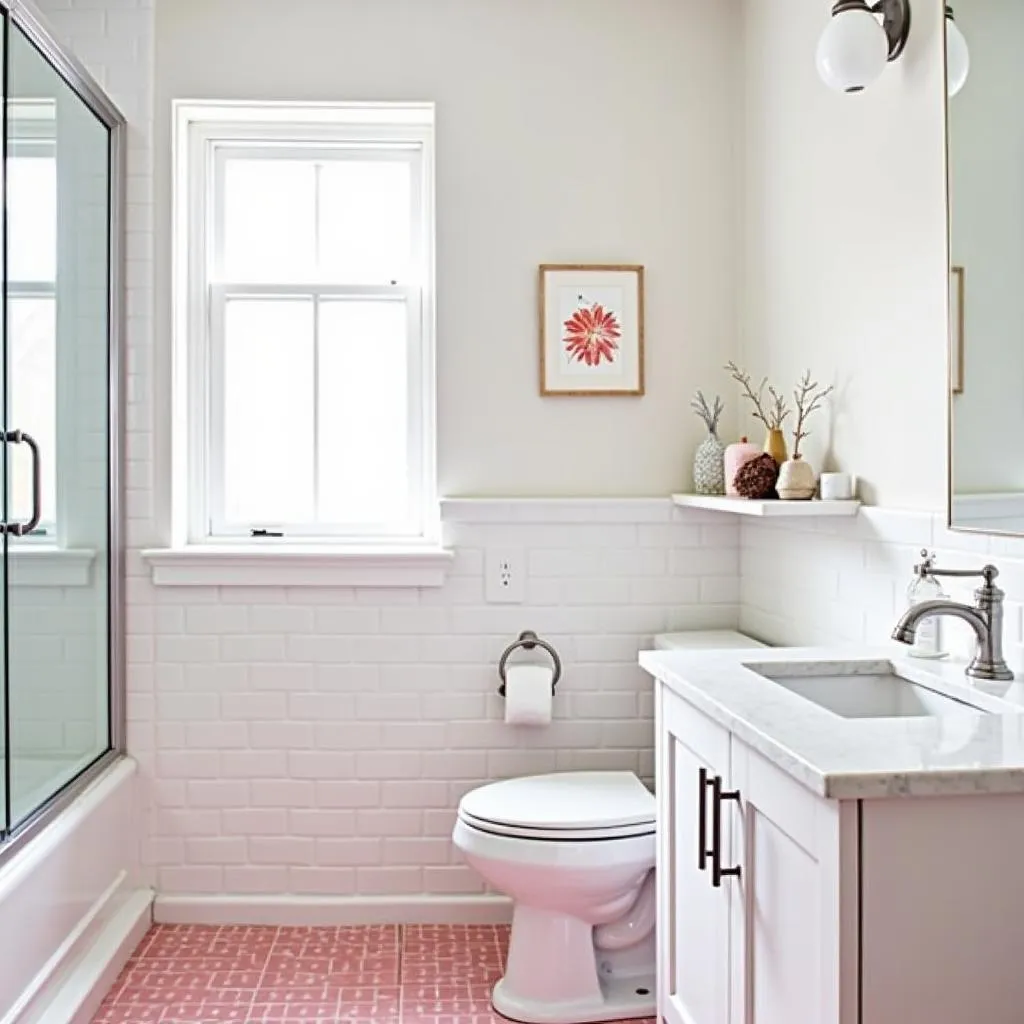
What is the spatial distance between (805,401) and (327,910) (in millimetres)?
1789

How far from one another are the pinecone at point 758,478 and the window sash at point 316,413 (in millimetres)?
961

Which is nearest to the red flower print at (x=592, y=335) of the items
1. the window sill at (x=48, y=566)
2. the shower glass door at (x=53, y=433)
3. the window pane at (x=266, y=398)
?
the window pane at (x=266, y=398)

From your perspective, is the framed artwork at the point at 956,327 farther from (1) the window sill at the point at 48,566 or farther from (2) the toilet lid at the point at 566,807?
(1) the window sill at the point at 48,566

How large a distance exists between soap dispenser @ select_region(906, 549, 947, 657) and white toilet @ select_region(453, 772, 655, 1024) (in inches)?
30.1

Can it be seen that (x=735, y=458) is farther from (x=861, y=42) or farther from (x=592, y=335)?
(x=861, y=42)

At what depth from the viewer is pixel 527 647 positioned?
9.59 feet

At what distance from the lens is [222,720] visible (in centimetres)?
292

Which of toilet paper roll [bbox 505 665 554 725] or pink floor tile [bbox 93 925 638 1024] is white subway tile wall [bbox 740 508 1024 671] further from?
pink floor tile [bbox 93 925 638 1024]

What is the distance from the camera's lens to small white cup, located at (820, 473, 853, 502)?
7.43 ft

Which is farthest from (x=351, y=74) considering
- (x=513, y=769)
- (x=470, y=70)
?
(x=513, y=769)

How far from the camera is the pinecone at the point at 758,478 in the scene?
98.9 inches

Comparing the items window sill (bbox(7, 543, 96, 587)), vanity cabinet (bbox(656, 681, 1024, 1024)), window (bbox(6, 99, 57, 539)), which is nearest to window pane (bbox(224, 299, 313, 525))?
window sill (bbox(7, 543, 96, 587))

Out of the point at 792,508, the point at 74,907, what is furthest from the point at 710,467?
the point at 74,907

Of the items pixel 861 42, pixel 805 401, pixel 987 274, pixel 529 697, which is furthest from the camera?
pixel 529 697
